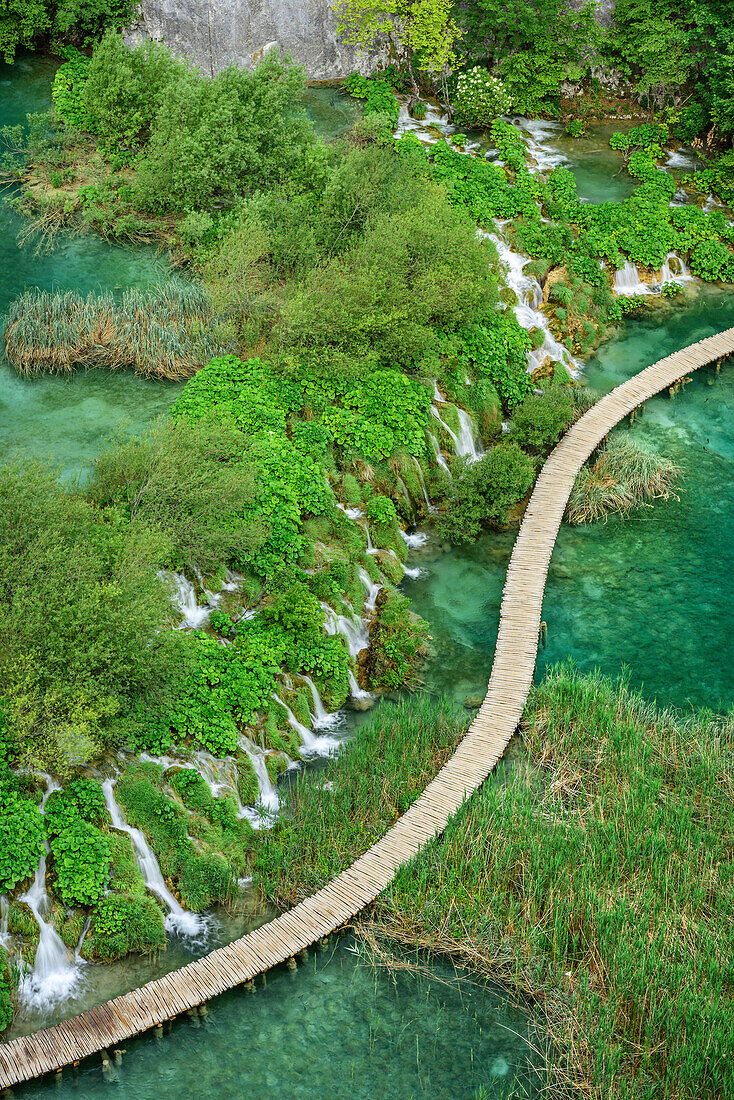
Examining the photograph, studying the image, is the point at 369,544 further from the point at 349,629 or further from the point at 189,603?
the point at 189,603

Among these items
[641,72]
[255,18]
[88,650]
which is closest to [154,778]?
[88,650]

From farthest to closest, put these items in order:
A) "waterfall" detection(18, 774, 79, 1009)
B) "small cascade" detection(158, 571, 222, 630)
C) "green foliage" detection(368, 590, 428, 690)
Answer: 1. "green foliage" detection(368, 590, 428, 690)
2. "small cascade" detection(158, 571, 222, 630)
3. "waterfall" detection(18, 774, 79, 1009)

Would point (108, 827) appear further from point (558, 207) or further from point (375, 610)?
point (558, 207)

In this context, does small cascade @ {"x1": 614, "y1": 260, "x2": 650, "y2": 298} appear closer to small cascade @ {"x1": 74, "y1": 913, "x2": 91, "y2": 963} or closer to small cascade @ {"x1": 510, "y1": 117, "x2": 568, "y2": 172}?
small cascade @ {"x1": 510, "y1": 117, "x2": 568, "y2": 172}

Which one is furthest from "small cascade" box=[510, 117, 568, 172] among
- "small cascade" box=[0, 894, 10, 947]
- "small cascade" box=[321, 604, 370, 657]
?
"small cascade" box=[0, 894, 10, 947]

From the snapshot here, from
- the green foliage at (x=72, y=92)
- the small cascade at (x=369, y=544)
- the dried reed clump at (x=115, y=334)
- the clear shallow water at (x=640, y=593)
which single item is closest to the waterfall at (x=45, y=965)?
the clear shallow water at (x=640, y=593)

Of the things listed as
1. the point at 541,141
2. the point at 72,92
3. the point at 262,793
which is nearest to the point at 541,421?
the point at 262,793
